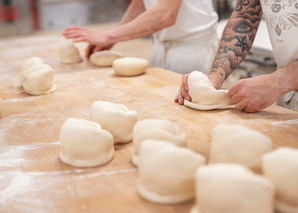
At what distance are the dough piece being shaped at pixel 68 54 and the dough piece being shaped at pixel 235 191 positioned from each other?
79.6 inches

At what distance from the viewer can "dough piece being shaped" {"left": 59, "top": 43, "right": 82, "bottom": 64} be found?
2.55 meters

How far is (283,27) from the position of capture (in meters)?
1.58

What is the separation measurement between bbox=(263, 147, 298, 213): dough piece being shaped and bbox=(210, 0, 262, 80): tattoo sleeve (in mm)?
1035

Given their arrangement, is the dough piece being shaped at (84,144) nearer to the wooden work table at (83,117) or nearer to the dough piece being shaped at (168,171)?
the wooden work table at (83,117)

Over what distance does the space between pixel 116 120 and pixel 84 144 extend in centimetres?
18

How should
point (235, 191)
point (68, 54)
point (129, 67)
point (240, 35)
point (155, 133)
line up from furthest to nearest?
1. point (68, 54)
2. point (129, 67)
3. point (240, 35)
4. point (155, 133)
5. point (235, 191)

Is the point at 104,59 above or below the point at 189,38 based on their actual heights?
below

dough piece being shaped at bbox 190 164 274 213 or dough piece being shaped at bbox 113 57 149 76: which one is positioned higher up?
dough piece being shaped at bbox 190 164 274 213

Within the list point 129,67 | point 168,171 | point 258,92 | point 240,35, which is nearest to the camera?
point 168,171

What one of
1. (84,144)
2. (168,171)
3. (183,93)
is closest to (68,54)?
(183,93)

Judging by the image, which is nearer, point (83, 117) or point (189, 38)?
point (83, 117)

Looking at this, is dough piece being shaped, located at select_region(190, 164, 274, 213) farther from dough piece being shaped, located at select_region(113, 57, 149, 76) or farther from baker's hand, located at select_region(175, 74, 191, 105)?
dough piece being shaped, located at select_region(113, 57, 149, 76)

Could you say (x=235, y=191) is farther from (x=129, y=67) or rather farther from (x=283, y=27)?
(x=129, y=67)

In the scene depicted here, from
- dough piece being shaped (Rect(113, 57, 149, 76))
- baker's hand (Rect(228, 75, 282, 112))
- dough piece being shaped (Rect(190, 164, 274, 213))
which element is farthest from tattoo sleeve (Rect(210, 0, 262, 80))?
dough piece being shaped (Rect(190, 164, 274, 213))
